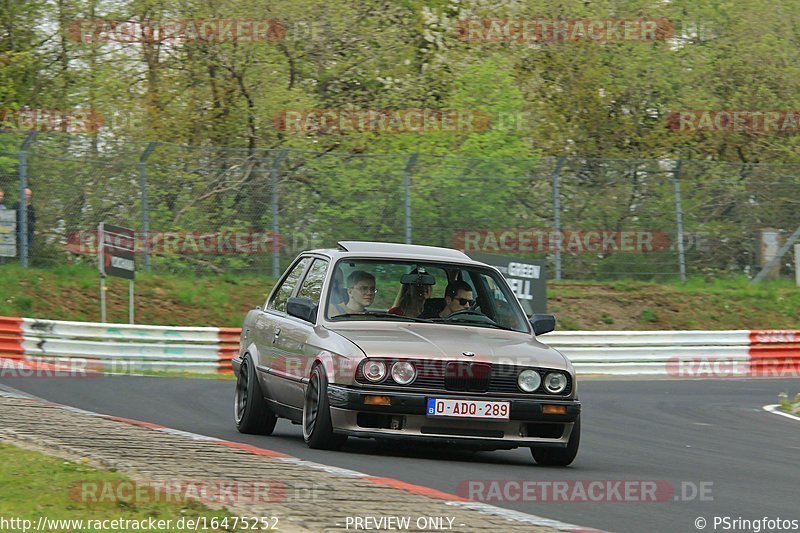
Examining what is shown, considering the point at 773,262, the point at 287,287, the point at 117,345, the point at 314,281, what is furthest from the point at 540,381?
the point at 773,262

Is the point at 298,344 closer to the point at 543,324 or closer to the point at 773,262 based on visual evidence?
the point at 543,324

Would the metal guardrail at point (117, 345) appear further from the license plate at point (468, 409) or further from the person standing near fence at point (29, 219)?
the license plate at point (468, 409)

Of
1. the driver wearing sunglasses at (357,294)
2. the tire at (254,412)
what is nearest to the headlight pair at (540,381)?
the driver wearing sunglasses at (357,294)

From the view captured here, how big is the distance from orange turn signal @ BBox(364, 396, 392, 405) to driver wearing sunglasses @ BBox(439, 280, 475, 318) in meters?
1.44

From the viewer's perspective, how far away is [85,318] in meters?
24.5

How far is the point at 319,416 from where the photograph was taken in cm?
938

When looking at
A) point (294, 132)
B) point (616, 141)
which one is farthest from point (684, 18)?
point (294, 132)

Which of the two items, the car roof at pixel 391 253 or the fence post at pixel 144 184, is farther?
the fence post at pixel 144 184

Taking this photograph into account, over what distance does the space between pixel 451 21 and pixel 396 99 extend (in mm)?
3174

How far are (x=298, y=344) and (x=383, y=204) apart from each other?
16.5 meters

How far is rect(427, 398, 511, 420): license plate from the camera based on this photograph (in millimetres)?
9133

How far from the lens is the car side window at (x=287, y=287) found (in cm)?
1122

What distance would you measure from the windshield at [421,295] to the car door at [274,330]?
2.42 ft

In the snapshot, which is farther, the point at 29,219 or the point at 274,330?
the point at 29,219
